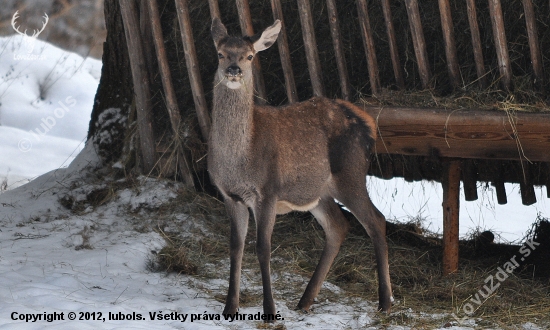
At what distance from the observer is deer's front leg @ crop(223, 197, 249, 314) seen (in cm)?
589

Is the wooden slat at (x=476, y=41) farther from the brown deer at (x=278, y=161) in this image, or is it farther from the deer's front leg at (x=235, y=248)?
the deer's front leg at (x=235, y=248)

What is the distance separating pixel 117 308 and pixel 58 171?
4.21 meters

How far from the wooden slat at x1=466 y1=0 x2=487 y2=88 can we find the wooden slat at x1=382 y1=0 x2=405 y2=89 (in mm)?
696

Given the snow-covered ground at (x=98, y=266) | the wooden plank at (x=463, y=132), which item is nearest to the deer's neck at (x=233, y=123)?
the snow-covered ground at (x=98, y=266)

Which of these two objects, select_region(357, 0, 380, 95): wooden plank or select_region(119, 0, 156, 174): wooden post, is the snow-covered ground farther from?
select_region(357, 0, 380, 95): wooden plank

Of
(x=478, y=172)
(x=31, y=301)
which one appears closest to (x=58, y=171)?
(x=31, y=301)

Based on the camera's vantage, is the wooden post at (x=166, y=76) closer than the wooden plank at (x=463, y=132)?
No

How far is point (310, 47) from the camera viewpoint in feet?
24.5

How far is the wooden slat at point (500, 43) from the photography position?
22.1 feet

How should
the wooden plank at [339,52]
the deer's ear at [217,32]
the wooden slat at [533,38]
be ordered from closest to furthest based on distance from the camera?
the deer's ear at [217,32]
the wooden slat at [533,38]
the wooden plank at [339,52]

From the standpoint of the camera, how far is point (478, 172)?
8.28 meters

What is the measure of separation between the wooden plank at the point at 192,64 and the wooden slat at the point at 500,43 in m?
2.95

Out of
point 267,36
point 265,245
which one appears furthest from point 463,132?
point 265,245

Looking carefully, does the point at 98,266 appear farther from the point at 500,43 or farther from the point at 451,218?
the point at 500,43
